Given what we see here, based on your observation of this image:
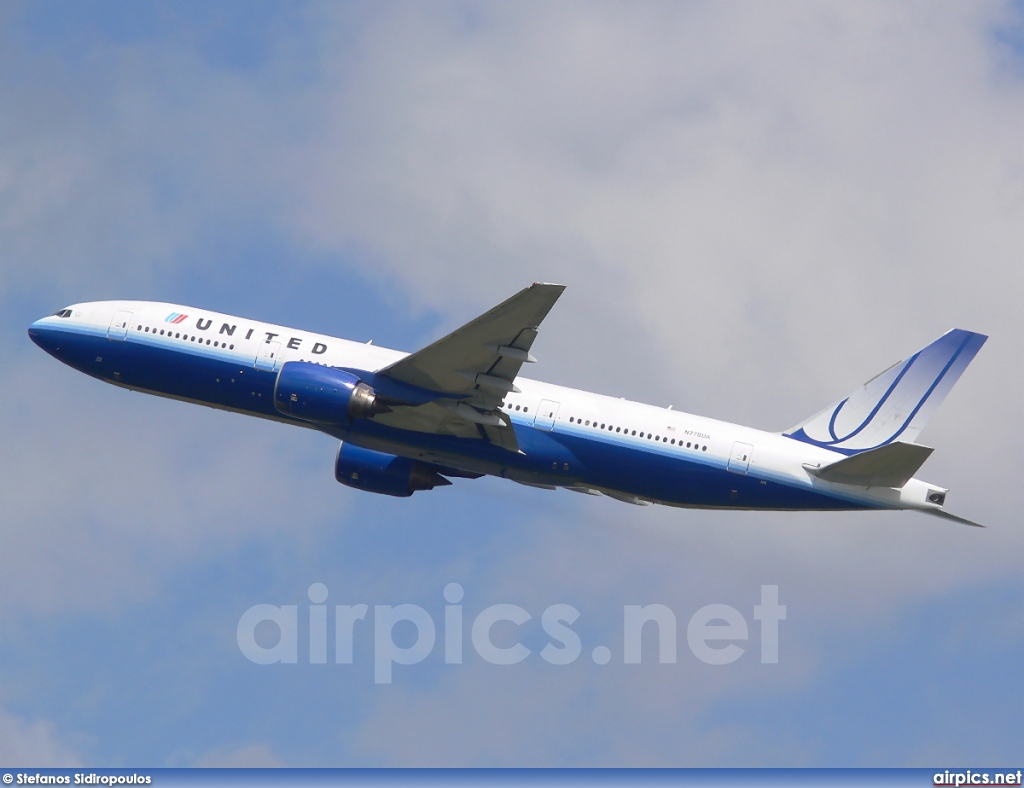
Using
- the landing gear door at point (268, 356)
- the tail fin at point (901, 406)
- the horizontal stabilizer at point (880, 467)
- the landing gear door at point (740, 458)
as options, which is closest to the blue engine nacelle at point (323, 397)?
the landing gear door at point (268, 356)

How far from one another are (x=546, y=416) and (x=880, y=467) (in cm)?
1203

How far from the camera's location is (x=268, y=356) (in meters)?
51.4

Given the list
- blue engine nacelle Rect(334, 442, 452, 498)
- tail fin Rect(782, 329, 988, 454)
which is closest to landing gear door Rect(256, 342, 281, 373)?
blue engine nacelle Rect(334, 442, 452, 498)

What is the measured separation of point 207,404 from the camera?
52750mm

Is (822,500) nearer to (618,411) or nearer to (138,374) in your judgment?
(618,411)

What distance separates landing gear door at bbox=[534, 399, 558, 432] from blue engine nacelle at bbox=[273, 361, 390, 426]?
559 centimetres

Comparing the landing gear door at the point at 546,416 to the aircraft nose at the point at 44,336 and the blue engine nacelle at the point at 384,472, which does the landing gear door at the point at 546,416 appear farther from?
the aircraft nose at the point at 44,336

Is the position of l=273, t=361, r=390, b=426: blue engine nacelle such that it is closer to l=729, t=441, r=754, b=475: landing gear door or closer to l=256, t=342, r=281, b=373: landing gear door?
l=256, t=342, r=281, b=373: landing gear door

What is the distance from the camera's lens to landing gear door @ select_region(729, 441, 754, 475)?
48938mm

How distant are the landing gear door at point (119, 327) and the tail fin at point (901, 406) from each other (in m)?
26.0

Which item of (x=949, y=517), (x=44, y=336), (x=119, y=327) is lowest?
(x=949, y=517)

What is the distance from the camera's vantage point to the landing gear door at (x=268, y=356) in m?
51.2

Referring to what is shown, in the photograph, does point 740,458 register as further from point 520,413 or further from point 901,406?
point 520,413

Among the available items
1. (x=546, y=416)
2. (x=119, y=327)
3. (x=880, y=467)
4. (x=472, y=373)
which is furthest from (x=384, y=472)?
(x=880, y=467)
